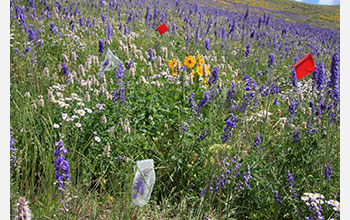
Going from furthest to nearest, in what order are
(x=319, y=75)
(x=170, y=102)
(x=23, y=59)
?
(x=23, y=59)
(x=170, y=102)
(x=319, y=75)

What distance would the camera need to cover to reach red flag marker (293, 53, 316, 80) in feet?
6.33

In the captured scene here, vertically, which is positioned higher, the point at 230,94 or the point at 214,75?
the point at 214,75

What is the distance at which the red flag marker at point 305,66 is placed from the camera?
1.93 meters

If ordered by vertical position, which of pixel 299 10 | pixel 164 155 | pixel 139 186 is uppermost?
pixel 299 10

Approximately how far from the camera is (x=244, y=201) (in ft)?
6.79

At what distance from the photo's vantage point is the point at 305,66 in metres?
1.97

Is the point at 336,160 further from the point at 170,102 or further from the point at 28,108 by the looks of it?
the point at 28,108

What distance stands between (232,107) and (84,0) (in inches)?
237

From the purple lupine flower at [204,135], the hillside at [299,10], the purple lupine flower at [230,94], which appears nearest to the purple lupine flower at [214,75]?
the purple lupine flower at [230,94]

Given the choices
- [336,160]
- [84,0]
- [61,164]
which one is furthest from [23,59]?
[84,0]

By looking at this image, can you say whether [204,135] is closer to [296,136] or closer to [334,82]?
[296,136]

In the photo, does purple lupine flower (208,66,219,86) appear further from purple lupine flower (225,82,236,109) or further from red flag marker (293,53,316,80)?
red flag marker (293,53,316,80)

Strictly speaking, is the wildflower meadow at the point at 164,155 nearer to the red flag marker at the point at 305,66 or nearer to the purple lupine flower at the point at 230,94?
the purple lupine flower at the point at 230,94

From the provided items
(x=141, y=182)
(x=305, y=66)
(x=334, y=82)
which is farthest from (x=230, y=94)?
(x=141, y=182)
